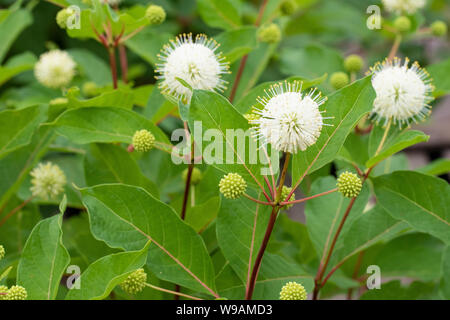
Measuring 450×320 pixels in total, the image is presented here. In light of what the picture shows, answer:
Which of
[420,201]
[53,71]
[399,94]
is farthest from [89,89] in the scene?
[420,201]

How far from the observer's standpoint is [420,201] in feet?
4.32

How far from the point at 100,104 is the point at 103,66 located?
32.7 inches

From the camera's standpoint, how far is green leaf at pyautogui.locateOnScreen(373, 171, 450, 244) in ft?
4.26

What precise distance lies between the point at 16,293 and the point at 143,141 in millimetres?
453

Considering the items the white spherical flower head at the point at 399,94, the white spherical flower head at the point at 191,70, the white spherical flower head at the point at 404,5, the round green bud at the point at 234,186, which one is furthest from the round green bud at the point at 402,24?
the round green bud at the point at 234,186

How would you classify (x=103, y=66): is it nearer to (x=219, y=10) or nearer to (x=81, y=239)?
(x=219, y=10)

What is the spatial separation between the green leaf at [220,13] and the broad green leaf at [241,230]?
77 centimetres

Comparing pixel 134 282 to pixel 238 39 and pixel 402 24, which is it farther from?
pixel 402 24

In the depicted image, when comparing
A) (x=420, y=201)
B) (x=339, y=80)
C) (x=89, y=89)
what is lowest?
(x=420, y=201)

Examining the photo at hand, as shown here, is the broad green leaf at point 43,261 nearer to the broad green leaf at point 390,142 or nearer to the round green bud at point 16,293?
the round green bud at point 16,293

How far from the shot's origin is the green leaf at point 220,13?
182 cm

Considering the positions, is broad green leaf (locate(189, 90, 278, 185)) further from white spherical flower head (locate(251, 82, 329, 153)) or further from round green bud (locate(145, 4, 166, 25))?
round green bud (locate(145, 4, 166, 25))

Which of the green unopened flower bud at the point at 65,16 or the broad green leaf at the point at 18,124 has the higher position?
the green unopened flower bud at the point at 65,16

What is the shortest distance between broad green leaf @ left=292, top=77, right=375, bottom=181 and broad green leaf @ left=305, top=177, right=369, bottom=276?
395 millimetres
